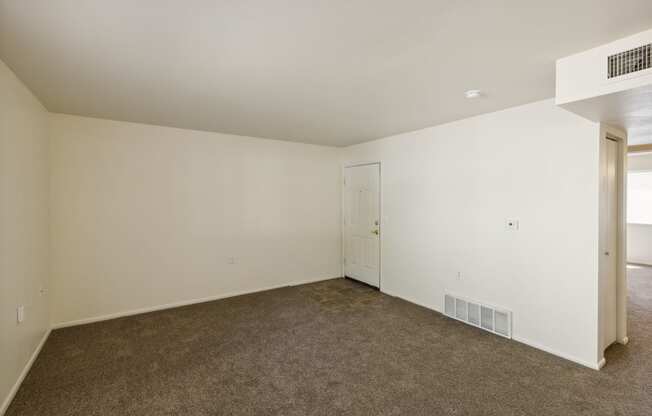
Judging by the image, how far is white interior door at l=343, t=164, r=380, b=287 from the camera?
16.1 feet

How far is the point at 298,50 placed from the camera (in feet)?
6.48

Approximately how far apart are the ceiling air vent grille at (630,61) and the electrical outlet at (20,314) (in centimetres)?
454

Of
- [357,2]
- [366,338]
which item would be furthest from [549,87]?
[366,338]

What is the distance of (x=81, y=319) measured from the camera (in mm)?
3543

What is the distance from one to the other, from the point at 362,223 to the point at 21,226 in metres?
4.14

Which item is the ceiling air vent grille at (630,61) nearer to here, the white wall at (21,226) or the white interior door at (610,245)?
the white interior door at (610,245)

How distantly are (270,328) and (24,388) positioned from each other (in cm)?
200

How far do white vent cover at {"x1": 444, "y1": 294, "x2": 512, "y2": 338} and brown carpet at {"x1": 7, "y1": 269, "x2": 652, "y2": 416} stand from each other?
0.13 m

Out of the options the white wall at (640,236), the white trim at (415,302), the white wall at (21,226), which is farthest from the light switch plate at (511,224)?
the white wall at (640,236)

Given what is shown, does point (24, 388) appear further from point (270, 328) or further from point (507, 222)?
point (507, 222)

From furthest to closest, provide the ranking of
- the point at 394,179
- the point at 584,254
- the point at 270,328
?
the point at 394,179, the point at 270,328, the point at 584,254

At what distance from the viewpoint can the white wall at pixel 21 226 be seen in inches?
84.8

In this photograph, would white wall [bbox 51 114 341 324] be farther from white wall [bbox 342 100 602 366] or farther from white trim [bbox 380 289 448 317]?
white wall [bbox 342 100 602 366]

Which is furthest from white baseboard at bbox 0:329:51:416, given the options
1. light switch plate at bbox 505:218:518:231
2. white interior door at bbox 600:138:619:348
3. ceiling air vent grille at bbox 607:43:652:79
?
white interior door at bbox 600:138:619:348
